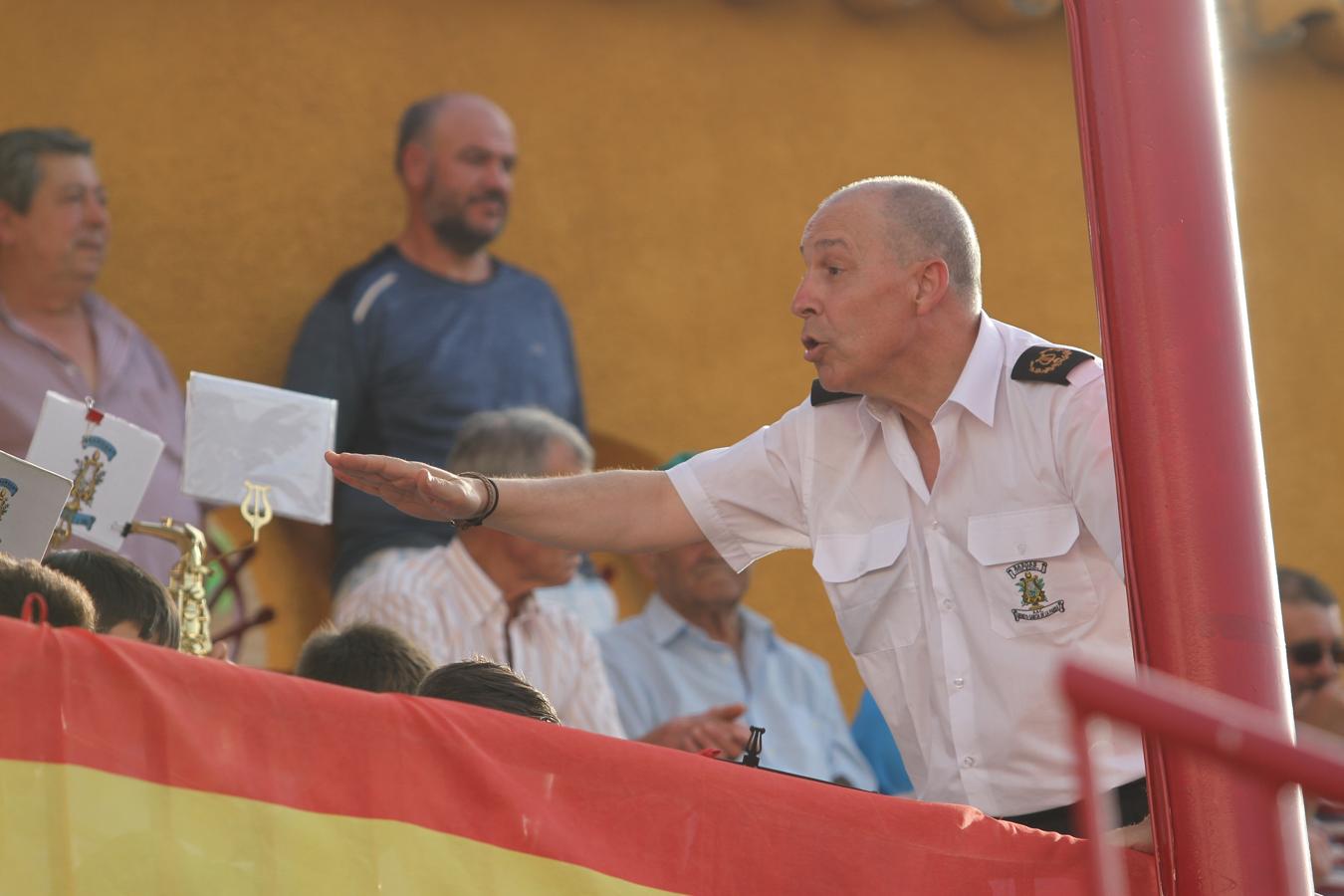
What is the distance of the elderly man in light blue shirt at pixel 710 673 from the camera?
221 inches

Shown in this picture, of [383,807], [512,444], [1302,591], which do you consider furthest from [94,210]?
[383,807]

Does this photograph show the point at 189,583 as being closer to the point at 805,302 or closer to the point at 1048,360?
the point at 805,302

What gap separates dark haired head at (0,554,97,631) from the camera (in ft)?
9.41

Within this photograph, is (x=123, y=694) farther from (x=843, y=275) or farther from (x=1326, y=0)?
(x=1326, y=0)

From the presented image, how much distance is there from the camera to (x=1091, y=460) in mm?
3393

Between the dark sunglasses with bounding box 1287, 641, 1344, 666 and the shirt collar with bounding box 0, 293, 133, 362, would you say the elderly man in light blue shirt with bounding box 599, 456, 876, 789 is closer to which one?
the dark sunglasses with bounding box 1287, 641, 1344, 666

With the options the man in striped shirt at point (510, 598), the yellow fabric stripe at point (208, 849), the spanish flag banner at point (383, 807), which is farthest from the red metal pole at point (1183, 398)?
the man in striped shirt at point (510, 598)

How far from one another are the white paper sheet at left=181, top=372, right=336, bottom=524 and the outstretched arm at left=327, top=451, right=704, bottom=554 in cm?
35

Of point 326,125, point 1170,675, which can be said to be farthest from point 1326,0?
point 1170,675

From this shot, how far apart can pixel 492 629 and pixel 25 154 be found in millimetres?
1867

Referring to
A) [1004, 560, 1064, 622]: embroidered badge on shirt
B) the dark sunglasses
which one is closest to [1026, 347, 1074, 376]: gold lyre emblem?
[1004, 560, 1064, 622]: embroidered badge on shirt

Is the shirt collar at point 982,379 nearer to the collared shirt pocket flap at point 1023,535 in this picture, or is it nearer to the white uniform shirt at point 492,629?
the collared shirt pocket flap at point 1023,535

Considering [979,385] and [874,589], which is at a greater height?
[979,385]

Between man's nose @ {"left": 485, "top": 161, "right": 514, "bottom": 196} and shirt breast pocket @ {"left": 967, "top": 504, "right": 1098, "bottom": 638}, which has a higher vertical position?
man's nose @ {"left": 485, "top": 161, "right": 514, "bottom": 196}
